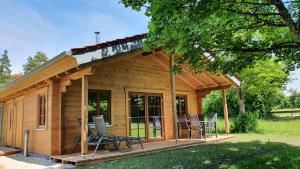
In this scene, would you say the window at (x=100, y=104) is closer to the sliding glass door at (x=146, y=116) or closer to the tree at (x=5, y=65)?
the sliding glass door at (x=146, y=116)

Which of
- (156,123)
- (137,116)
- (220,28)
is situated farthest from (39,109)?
(220,28)

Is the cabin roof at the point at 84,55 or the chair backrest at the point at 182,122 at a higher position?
the cabin roof at the point at 84,55

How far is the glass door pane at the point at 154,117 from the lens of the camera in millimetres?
10570

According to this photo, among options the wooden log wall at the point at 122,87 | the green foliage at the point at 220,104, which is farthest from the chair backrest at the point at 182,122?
the green foliage at the point at 220,104

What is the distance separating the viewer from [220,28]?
491 cm

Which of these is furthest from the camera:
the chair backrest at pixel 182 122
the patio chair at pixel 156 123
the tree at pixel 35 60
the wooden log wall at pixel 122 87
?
the tree at pixel 35 60

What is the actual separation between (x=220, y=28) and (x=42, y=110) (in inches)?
268

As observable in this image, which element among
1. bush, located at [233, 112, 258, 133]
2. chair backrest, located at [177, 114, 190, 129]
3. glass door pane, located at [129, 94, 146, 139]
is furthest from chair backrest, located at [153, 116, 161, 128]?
bush, located at [233, 112, 258, 133]

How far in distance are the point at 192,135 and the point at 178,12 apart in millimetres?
9036

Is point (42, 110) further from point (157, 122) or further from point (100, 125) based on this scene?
point (157, 122)

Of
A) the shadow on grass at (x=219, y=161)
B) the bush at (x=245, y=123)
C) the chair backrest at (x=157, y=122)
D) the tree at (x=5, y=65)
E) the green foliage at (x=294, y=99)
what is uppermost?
the tree at (x=5, y=65)

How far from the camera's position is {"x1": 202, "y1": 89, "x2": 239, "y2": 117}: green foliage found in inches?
1014

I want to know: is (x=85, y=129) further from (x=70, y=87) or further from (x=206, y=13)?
(x=206, y=13)

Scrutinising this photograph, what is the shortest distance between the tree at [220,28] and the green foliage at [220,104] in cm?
1992
